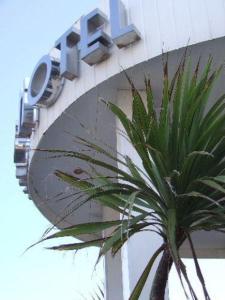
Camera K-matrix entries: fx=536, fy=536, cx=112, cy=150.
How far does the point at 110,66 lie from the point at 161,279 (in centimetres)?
360

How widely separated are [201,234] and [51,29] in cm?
494

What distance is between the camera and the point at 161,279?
2.93 m

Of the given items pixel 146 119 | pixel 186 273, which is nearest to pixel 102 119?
pixel 146 119

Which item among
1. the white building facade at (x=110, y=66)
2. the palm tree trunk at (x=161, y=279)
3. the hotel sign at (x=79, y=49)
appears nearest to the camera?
the palm tree trunk at (x=161, y=279)

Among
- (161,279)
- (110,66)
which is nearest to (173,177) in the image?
(161,279)

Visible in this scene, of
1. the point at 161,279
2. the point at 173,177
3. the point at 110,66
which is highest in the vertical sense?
the point at 110,66

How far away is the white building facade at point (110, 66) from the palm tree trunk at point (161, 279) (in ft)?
6.59

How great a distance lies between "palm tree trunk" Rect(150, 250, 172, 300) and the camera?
114 inches

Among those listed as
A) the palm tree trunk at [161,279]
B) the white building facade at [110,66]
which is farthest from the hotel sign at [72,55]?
the palm tree trunk at [161,279]

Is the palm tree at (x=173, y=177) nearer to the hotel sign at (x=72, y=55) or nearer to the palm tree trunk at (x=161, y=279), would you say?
the palm tree trunk at (x=161, y=279)

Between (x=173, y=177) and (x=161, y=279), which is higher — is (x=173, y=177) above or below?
above

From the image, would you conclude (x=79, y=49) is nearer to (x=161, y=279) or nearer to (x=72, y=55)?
(x=72, y=55)

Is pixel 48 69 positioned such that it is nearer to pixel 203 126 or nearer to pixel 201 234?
pixel 203 126

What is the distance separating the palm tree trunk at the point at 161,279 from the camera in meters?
2.89
